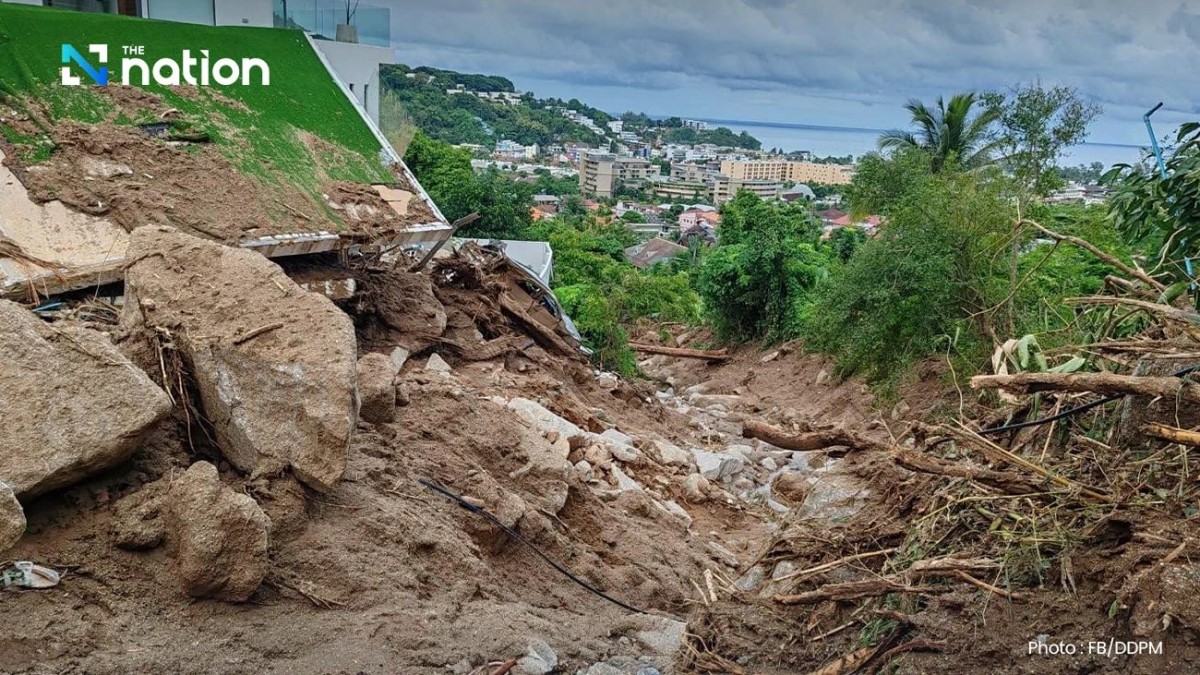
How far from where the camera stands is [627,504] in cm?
789

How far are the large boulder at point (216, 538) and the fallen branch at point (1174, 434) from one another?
3.68 metres

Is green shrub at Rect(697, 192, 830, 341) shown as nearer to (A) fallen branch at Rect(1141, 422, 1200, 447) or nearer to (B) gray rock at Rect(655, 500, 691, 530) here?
(B) gray rock at Rect(655, 500, 691, 530)

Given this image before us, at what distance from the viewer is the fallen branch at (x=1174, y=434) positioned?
3.56 metres

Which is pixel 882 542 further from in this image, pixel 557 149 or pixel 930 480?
pixel 557 149

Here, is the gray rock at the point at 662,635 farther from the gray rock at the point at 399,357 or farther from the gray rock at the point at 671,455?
the gray rock at the point at 399,357

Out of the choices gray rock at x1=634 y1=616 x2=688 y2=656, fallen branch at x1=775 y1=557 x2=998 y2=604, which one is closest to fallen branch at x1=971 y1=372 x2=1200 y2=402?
fallen branch at x1=775 y1=557 x2=998 y2=604

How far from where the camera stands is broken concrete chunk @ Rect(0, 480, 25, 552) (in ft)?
12.9

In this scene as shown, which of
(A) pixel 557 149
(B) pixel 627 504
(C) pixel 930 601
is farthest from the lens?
(A) pixel 557 149

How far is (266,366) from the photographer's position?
509 centimetres

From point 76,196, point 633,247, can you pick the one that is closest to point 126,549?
point 76,196

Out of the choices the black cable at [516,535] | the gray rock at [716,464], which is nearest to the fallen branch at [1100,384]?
the black cable at [516,535]

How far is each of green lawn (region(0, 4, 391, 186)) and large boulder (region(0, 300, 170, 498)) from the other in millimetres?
5559

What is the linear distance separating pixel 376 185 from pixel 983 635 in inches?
401

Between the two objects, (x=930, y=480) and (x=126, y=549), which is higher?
(x=930, y=480)
